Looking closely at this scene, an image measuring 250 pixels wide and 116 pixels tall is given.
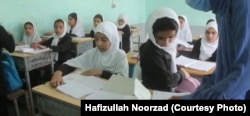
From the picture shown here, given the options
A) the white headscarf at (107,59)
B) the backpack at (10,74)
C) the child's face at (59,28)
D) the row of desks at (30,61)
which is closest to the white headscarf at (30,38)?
the child's face at (59,28)

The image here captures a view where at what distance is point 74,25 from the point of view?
15.2 feet

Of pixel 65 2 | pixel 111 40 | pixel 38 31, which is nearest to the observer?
pixel 111 40

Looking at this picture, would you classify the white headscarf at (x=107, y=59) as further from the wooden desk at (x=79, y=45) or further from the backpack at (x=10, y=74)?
the wooden desk at (x=79, y=45)

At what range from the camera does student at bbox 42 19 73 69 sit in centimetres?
353

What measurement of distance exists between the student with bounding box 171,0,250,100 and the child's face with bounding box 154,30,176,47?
0.68m

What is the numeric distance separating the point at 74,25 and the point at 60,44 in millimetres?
1148

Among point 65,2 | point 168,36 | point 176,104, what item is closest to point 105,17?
point 65,2

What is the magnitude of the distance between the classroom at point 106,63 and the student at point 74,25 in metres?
0.02

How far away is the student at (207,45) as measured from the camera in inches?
119

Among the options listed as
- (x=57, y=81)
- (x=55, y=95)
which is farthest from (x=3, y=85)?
(x=55, y=95)

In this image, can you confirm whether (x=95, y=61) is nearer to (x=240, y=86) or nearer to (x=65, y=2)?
(x=240, y=86)

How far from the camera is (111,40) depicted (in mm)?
2193

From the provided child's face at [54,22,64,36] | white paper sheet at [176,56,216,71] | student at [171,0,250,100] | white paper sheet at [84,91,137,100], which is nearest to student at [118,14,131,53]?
child's face at [54,22,64,36]

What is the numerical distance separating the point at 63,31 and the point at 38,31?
61 cm
